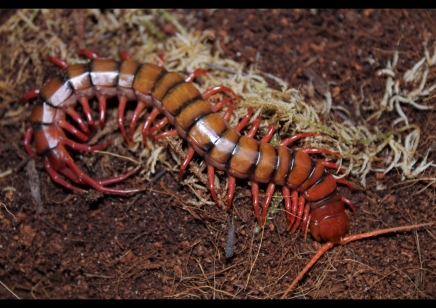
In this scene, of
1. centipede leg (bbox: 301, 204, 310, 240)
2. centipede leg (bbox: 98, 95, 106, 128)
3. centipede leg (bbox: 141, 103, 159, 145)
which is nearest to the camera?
centipede leg (bbox: 301, 204, 310, 240)

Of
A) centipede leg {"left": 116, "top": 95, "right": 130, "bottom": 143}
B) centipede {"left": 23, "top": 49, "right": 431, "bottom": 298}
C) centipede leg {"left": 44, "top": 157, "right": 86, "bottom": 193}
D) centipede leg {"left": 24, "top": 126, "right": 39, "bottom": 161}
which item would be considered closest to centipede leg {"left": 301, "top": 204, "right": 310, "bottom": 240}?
centipede {"left": 23, "top": 49, "right": 431, "bottom": 298}

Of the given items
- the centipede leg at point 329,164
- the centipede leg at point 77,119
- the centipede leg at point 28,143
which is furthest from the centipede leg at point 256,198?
the centipede leg at point 28,143

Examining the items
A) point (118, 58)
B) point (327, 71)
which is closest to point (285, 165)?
point (327, 71)

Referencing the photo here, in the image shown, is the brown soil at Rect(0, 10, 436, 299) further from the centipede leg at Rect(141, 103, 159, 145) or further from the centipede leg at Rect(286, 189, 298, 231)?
the centipede leg at Rect(141, 103, 159, 145)

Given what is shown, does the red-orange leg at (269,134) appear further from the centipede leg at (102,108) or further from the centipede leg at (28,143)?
the centipede leg at (28,143)

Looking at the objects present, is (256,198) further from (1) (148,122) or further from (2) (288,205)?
(1) (148,122)

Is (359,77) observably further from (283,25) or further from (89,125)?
(89,125)

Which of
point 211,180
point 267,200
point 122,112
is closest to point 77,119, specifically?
point 122,112

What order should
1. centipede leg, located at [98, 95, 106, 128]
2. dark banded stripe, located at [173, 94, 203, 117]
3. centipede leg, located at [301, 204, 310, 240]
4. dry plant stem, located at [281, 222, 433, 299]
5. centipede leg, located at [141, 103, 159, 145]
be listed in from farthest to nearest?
1. centipede leg, located at [98, 95, 106, 128]
2. centipede leg, located at [141, 103, 159, 145]
3. dark banded stripe, located at [173, 94, 203, 117]
4. centipede leg, located at [301, 204, 310, 240]
5. dry plant stem, located at [281, 222, 433, 299]
